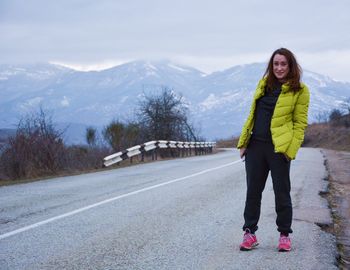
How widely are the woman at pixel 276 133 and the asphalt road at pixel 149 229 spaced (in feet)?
1.27

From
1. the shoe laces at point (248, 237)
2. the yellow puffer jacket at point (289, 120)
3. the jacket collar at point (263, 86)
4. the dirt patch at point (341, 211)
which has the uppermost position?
the jacket collar at point (263, 86)

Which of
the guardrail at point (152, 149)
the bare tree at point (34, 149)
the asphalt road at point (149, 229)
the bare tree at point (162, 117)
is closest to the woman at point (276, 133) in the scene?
the asphalt road at point (149, 229)

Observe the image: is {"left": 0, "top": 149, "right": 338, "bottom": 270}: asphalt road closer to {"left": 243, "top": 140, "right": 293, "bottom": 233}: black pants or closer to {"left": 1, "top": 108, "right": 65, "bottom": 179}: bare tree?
{"left": 243, "top": 140, "right": 293, "bottom": 233}: black pants

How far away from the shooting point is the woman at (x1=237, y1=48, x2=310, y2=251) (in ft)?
18.4

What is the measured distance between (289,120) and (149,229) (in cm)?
226

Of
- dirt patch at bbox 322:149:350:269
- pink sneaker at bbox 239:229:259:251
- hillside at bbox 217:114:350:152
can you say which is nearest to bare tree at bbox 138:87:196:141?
hillside at bbox 217:114:350:152

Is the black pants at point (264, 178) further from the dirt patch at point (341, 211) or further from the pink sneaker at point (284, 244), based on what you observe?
the dirt patch at point (341, 211)

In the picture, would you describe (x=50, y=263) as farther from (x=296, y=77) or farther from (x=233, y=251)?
(x=296, y=77)

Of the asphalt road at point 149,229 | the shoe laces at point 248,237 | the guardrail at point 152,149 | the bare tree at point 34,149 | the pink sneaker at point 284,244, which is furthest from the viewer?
the guardrail at point 152,149

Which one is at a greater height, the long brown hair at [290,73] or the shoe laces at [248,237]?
the long brown hair at [290,73]

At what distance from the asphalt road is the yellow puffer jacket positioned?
3.49 ft

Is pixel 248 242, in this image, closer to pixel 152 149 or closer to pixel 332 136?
pixel 152 149

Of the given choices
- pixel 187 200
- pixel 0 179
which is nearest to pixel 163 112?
pixel 0 179

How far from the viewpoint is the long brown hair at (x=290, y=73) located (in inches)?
221
